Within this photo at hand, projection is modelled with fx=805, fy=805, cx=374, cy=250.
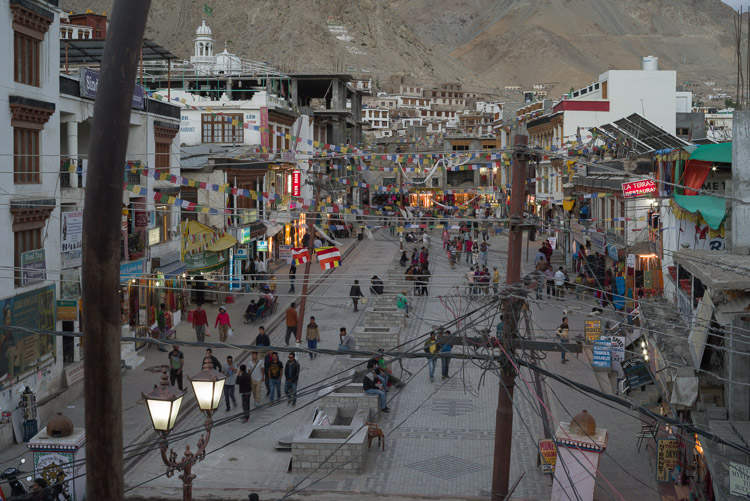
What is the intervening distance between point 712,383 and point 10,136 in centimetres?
1501

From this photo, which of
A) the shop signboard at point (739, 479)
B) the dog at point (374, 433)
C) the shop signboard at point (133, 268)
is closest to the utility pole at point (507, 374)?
the shop signboard at point (739, 479)

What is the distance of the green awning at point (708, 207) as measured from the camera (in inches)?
564

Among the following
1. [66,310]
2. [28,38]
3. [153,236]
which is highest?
[28,38]

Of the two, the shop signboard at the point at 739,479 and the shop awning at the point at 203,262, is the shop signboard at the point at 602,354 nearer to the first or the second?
the shop signboard at the point at 739,479

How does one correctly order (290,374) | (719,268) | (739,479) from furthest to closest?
(290,374) → (719,268) → (739,479)

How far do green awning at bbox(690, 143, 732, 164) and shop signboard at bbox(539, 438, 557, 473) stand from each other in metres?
6.75

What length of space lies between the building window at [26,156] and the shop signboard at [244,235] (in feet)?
53.7

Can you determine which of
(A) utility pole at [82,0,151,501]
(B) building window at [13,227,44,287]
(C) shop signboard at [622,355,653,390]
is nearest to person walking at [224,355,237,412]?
(B) building window at [13,227,44,287]

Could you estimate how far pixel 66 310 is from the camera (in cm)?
1997

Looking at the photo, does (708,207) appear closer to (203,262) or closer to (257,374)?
(257,374)

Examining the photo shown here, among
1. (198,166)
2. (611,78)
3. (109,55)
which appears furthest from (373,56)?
(109,55)

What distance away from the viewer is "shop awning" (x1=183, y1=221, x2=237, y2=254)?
2766cm

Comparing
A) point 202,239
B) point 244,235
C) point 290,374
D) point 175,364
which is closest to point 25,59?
→ point 175,364

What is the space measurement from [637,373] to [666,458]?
4131 millimetres
